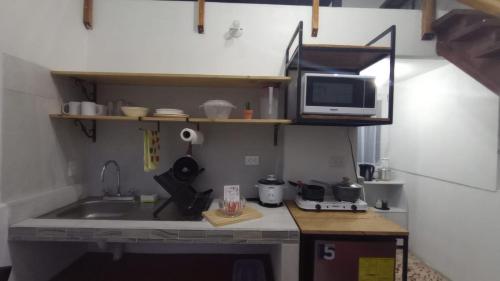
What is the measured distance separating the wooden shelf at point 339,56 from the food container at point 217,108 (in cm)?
58

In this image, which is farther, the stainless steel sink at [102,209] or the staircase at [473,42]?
the stainless steel sink at [102,209]

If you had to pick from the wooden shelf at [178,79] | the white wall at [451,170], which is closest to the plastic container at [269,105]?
the wooden shelf at [178,79]

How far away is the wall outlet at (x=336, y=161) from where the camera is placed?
1.85m

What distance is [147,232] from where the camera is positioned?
4.14ft

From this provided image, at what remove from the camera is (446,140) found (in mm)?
2217

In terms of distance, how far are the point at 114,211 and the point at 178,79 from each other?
1076 mm

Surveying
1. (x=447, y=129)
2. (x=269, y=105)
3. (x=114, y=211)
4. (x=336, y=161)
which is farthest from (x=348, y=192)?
(x=114, y=211)

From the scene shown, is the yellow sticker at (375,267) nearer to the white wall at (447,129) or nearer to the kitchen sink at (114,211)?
the kitchen sink at (114,211)

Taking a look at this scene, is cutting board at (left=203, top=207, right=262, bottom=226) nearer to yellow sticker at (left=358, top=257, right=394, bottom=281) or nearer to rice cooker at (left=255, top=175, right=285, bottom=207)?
rice cooker at (left=255, top=175, right=285, bottom=207)

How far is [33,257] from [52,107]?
90 cm

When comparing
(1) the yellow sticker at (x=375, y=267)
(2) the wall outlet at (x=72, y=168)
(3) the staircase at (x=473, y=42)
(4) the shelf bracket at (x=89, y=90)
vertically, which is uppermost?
(3) the staircase at (x=473, y=42)

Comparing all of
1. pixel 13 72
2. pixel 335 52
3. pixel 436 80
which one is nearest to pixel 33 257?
pixel 13 72

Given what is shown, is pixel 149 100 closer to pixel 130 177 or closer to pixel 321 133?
pixel 130 177

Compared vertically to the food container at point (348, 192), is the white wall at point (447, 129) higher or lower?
higher
